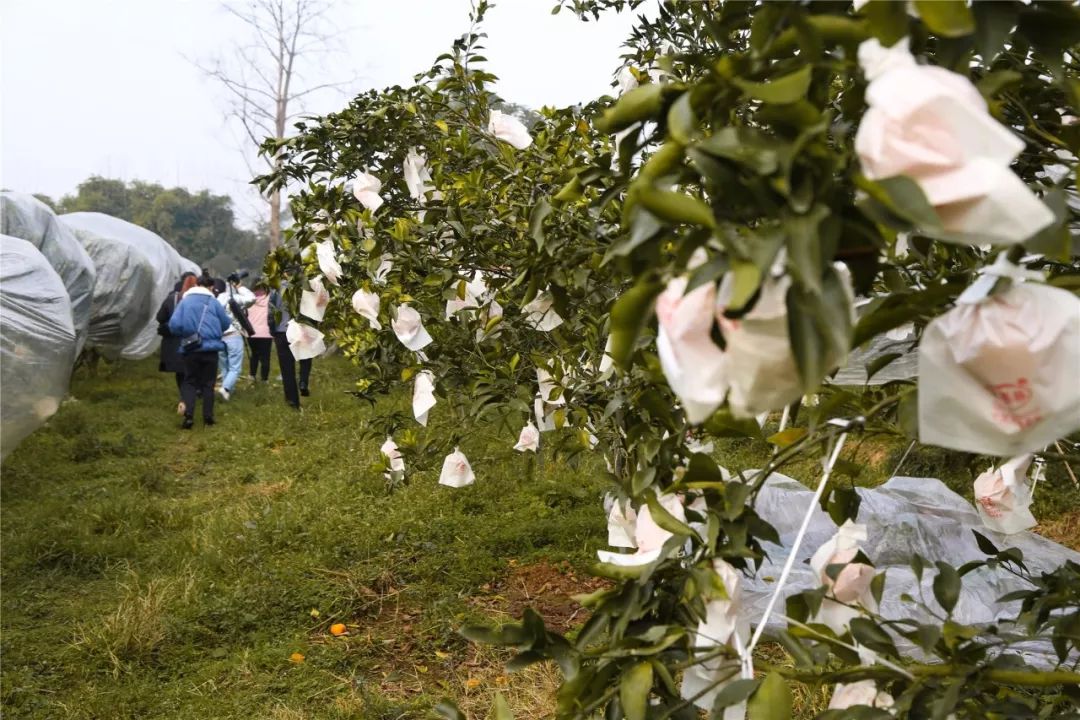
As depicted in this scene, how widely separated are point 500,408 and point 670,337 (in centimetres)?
170

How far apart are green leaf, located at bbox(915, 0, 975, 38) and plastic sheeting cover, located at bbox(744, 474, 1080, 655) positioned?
2628 millimetres

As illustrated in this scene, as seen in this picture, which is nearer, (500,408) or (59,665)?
(500,408)

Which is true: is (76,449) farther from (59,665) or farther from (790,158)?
(790,158)

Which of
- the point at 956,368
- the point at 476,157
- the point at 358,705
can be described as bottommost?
the point at 358,705

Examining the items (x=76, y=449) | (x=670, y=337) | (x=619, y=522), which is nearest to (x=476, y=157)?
(x=619, y=522)

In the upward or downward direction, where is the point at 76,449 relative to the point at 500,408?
downward

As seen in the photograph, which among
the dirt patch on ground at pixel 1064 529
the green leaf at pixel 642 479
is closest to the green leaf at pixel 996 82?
the green leaf at pixel 642 479

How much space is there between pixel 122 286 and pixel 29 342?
621 centimetres

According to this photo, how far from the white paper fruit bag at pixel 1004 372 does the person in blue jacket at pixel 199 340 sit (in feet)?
25.6

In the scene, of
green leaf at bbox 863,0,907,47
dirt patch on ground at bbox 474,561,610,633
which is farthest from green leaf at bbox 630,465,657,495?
dirt patch on ground at bbox 474,561,610,633

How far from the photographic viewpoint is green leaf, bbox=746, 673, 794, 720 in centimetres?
84

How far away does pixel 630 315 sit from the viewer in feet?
2.31

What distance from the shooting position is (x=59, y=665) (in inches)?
136

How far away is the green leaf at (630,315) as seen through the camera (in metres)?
0.69
